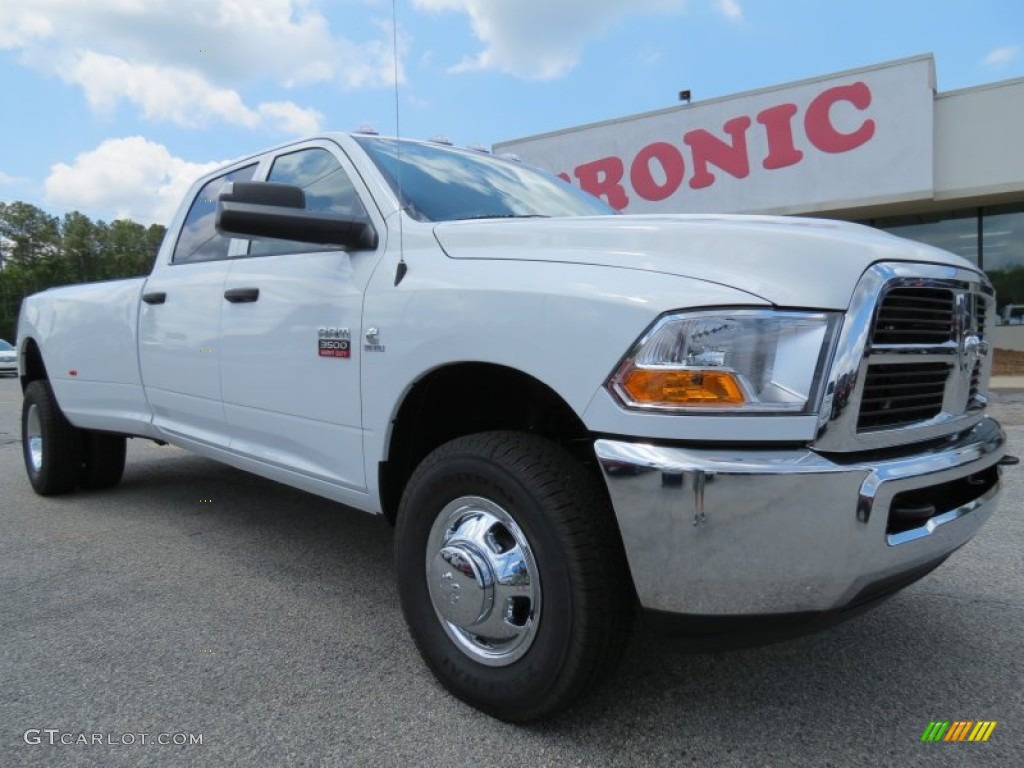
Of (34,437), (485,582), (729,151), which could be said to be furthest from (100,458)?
(729,151)

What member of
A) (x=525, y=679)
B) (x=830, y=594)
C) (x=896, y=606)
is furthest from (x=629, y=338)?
(x=896, y=606)

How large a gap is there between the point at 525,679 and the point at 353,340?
124 centimetres

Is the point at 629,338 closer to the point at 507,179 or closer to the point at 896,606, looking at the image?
the point at 507,179

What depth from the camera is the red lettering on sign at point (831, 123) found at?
13055 mm

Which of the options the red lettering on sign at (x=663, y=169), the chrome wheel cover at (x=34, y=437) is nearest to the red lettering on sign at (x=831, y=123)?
the red lettering on sign at (x=663, y=169)

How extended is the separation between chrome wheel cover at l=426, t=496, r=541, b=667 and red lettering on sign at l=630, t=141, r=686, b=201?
13895mm

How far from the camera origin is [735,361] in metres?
1.68

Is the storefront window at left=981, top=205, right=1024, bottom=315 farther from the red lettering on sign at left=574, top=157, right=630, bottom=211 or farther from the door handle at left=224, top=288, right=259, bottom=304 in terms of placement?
the door handle at left=224, top=288, right=259, bottom=304

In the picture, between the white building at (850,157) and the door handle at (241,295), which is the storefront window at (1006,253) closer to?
the white building at (850,157)

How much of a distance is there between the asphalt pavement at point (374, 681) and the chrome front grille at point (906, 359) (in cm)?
72

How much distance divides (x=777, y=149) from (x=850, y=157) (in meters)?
1.30

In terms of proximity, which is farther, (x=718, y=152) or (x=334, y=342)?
(x=718, y=152)

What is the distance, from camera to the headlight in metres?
1.66

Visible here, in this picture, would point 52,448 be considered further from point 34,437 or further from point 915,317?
point 915,317
